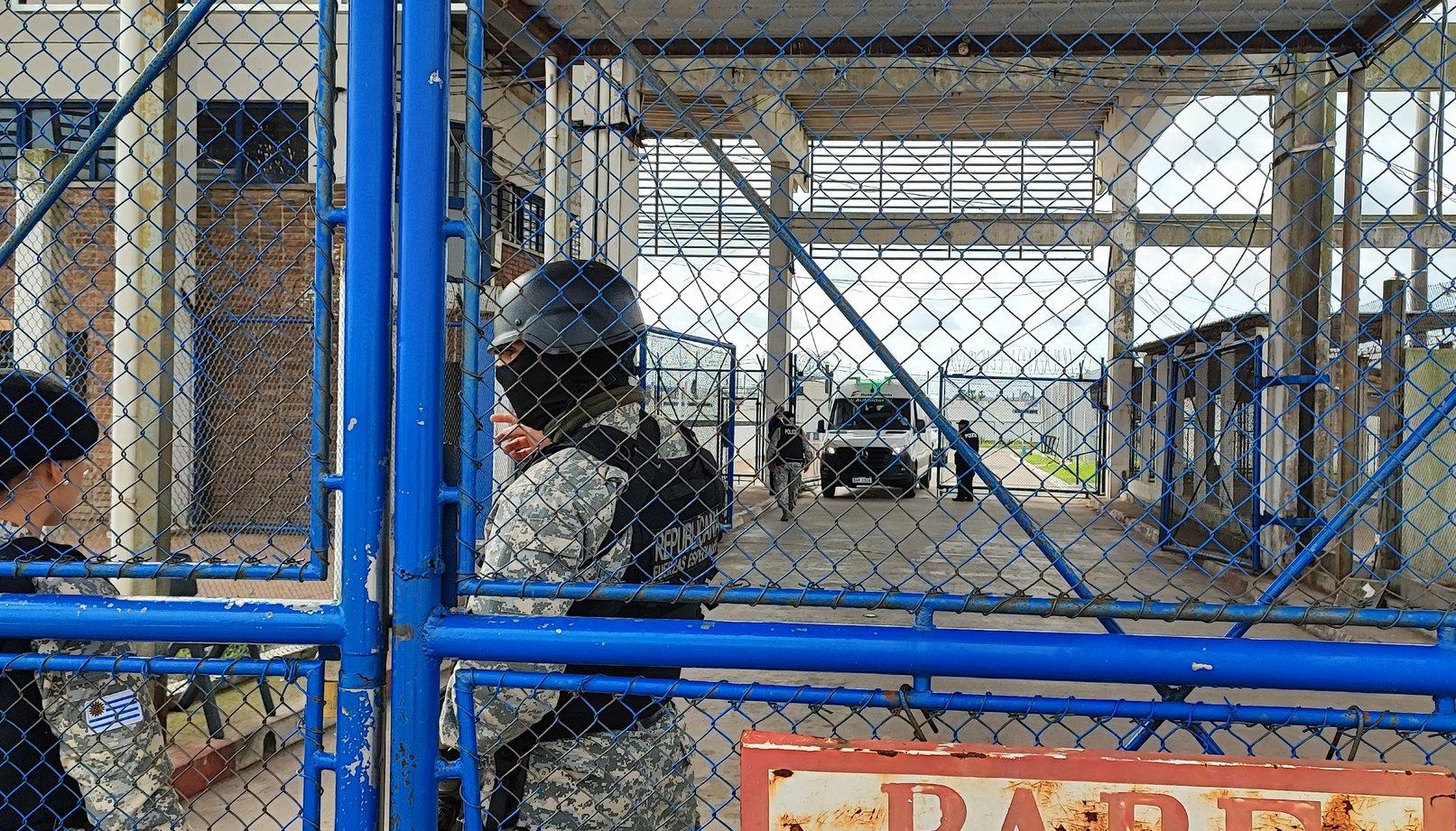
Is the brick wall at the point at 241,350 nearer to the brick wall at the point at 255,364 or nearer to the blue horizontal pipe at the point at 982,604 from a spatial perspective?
the brick wall at the point at 255,364

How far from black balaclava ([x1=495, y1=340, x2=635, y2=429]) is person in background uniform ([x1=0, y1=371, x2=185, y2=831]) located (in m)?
0.94

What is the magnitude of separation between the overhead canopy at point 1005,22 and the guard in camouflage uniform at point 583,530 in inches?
63.0

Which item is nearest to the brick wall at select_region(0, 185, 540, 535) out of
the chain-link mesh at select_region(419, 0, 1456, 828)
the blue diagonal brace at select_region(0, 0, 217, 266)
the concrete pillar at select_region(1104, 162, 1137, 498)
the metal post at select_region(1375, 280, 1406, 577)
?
the chain-link mesh at select_region(419, 0, 1456, 828)

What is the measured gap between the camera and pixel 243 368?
11586mm

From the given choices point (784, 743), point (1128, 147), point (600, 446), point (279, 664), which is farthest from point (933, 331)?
point (1128, 147)

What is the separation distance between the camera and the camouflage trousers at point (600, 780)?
2.12 meters

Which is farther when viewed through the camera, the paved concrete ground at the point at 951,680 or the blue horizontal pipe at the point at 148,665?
the paved concrete ground at the point at 951,680

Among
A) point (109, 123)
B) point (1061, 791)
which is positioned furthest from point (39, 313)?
point (1061, 791)

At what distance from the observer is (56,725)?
6.52 ft

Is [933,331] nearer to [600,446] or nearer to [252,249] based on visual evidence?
[600,446]

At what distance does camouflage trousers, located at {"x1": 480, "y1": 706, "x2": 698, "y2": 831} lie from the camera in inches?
83.7

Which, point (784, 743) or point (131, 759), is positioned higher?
point (784, 743)

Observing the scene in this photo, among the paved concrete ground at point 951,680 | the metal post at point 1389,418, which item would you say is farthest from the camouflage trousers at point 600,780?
the metal post at point 1389,418

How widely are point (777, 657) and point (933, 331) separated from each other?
3.35 ft
